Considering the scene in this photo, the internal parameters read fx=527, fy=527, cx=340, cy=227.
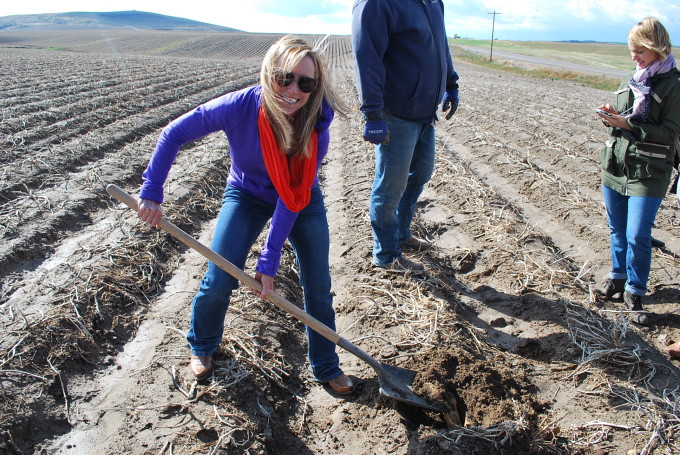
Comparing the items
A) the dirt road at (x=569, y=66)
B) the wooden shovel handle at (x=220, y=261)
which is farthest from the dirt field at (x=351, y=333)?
the dirt road at (x=569, y=66)

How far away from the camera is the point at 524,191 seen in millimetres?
5984

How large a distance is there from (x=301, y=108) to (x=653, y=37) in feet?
6.86

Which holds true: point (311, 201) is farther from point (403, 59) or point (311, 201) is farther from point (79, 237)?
point (79, 237)

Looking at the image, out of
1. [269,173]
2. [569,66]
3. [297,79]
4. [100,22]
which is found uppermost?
[100,22]

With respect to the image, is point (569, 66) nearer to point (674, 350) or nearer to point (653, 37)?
point (653, 37)

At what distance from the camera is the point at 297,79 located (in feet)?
7.36

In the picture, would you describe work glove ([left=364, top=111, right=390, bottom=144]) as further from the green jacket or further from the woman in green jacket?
the green jacket

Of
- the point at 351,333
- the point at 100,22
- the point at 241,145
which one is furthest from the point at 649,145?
the point at 100,22

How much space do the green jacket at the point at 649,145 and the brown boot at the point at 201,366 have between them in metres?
2.69

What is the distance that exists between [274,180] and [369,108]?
1247 mm

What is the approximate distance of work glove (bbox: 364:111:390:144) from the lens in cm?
335

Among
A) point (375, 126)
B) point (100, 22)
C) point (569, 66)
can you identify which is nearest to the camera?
point (375, 126)

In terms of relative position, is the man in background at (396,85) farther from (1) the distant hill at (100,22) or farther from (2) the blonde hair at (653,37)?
(1) the distant hill at (100,22)

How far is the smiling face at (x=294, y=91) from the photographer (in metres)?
2.24
